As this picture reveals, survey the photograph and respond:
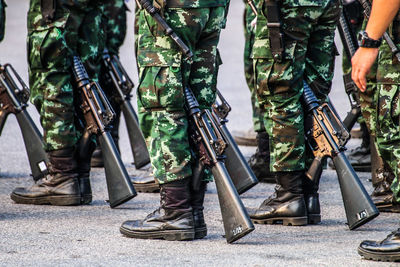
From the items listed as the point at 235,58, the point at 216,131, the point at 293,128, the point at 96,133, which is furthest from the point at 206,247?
the point at 235,58

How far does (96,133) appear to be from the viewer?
5227 millimetres

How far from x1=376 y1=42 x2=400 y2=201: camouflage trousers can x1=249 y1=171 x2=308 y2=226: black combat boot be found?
0.50 metres

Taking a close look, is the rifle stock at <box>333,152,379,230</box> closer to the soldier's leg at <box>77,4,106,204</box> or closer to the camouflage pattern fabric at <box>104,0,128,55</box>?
the soldier's leg at <box>77,4,106,204</box>

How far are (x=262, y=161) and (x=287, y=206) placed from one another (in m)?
1.26

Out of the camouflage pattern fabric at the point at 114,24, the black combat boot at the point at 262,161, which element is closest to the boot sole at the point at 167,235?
the black combat boot at the point at 262,161

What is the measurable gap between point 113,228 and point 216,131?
800mm

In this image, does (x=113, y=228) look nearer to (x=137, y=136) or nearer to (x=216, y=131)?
(x=216, y=131)

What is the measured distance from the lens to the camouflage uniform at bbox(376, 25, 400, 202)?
4.61 meters

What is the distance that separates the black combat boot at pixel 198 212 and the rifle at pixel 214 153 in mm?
89

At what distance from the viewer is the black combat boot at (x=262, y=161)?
6039 millimetres

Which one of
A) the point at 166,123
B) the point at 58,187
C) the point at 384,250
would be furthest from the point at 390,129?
the point at 58,187

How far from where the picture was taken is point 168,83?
4301 millimetres

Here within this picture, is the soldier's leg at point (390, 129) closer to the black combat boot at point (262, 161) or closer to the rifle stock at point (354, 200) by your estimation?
the rifle stock at point (354, 200)

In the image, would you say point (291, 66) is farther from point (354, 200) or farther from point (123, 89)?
point (123, 89)
